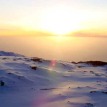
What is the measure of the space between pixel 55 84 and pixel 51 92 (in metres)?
2.10

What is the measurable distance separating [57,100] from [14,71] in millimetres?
5419

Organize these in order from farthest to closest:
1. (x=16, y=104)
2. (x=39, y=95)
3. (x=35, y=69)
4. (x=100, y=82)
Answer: (x=35, y=69) < (x=100, y=82) < (x=39, y=95) < (x=16, y=104)

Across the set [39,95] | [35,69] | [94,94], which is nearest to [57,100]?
[39,95]

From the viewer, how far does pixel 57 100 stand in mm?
13758

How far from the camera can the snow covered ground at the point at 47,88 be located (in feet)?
44.0

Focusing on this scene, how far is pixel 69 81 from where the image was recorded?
18.5 m

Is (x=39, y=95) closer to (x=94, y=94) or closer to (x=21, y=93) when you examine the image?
(x=21, y=93)

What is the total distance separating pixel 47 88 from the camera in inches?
637

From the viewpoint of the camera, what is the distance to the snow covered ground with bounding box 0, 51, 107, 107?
13423 millimetres

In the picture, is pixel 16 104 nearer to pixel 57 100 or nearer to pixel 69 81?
pixel 57 100

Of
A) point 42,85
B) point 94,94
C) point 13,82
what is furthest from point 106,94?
point 13,82

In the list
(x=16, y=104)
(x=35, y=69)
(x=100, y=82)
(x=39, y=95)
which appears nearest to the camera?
(x=16, y=104)

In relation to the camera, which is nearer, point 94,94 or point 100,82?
point 94,94

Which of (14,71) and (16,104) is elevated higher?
(14,71)
